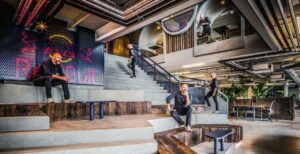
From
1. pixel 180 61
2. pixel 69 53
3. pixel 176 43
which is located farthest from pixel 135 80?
pixel 176 43

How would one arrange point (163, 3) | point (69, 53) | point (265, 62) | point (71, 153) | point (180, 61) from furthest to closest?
point (180, 61) < point (265, 62) < point (69, 53) < point (163, 3) < point (71, 153)

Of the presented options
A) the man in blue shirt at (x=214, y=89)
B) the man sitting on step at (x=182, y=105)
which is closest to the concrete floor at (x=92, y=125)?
the man sitting on step at (x=182, y=105)

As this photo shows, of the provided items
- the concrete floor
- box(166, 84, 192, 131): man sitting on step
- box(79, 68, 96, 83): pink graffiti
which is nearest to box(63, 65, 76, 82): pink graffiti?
box(79, 68, 96, 83): pink graffiti

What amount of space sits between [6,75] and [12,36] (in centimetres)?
99

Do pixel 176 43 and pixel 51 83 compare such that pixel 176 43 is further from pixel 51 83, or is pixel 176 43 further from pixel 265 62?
pixel 51 83

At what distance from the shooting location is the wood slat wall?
10836 millimetres

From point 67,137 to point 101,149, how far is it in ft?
1.88

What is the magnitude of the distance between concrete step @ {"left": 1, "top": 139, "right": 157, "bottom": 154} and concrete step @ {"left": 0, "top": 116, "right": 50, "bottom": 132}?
1.77 feet

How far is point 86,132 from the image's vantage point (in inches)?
109

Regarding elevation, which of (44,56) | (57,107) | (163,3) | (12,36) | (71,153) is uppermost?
(163,3)

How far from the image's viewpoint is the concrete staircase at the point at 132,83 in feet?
22.4

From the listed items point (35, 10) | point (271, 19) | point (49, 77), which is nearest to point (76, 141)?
point (49, 77)

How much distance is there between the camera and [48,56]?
5.21 metres

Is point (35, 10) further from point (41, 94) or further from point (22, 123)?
point (22, 123)
